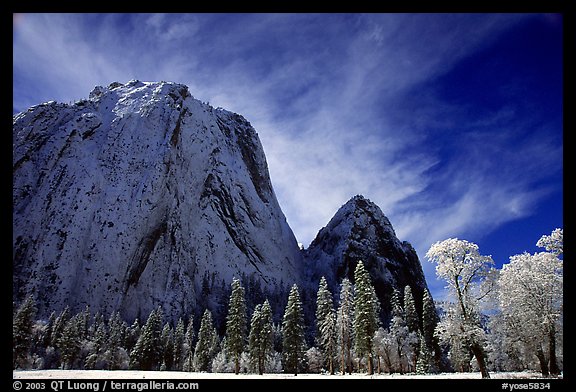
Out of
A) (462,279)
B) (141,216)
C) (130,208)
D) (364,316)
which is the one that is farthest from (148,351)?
(130,208)

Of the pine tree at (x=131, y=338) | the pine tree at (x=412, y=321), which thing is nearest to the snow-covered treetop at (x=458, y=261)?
the pine tree at (x=412, y=321)

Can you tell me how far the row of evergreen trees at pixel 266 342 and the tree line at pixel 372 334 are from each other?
175mm

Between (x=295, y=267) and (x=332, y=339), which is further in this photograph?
(x=295, y=267)

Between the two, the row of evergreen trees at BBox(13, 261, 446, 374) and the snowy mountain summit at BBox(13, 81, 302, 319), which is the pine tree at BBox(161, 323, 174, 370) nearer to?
the row of evergreen trees at BBox(13, 261, 446, 374)

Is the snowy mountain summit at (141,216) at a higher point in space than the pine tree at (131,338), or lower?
higher

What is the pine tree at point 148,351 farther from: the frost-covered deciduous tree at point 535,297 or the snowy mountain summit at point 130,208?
the frost-covered deciduous tree at point 535,297

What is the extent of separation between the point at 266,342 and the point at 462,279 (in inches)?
1459

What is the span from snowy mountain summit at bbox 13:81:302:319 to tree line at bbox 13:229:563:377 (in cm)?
3013

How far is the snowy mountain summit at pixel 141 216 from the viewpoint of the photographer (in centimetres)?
12356

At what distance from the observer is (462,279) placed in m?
22.3

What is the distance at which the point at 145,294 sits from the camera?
128000mm
